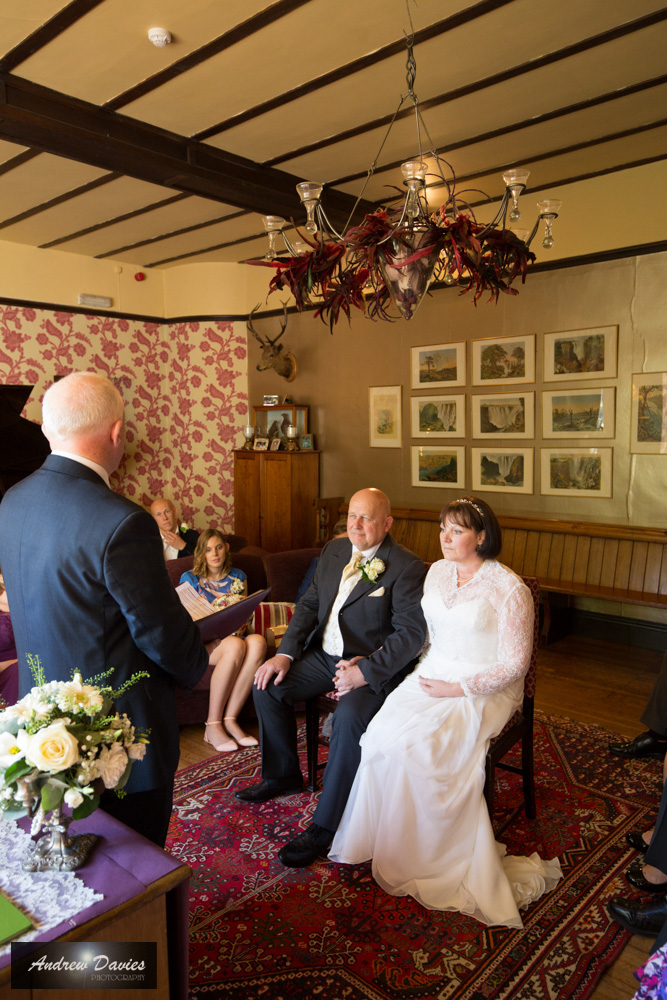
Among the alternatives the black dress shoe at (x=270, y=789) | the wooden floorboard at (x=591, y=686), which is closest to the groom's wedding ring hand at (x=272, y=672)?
the black dress shoe at (x=270, y=789)

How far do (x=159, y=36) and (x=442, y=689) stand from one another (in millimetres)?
3570

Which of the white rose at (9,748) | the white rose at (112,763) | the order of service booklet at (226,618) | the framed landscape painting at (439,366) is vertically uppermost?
the framed landscape painting at (439,366)

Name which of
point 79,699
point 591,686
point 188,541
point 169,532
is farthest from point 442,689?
point 188,541

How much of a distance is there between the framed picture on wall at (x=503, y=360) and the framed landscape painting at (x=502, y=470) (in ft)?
2.11

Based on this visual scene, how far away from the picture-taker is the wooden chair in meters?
2.64

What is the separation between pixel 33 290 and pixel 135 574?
22.4 feet

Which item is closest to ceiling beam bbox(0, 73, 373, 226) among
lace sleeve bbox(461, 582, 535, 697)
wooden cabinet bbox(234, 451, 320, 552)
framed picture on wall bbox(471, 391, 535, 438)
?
framed picture on wall bbox(471, 391, 535, 438)

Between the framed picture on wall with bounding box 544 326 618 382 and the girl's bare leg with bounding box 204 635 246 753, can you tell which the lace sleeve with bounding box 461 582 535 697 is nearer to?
the girl's bare leg with bounding box 204 635 246 753

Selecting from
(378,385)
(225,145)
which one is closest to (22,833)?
(225,145)

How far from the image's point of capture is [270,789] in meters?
3.24

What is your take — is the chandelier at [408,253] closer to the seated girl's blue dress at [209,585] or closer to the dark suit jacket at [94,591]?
the dark suit jacket at [94,591]

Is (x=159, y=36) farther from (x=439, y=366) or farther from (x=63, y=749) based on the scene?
(x=439, y=366)

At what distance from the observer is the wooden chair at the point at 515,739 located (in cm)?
264

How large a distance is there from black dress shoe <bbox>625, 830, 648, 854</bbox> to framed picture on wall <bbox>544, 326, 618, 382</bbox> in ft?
12.7
